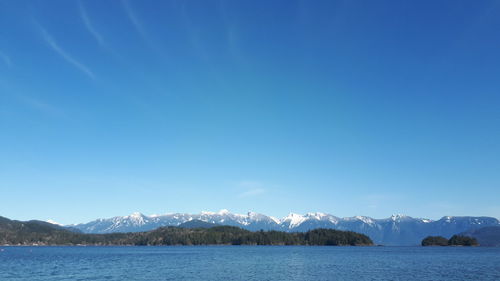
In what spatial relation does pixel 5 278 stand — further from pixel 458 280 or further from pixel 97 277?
pixel 458 280

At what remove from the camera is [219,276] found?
78875mm

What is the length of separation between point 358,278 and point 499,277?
27017 mm

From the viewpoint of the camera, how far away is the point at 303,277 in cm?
7850

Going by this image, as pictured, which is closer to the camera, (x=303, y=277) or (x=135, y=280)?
(x=135, y=280)

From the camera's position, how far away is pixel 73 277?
80.1 m

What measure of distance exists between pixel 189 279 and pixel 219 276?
6.94 m

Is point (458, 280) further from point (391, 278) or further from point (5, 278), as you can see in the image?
point (5, 278)

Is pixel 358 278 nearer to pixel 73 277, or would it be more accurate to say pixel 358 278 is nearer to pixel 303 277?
pixel 303 277

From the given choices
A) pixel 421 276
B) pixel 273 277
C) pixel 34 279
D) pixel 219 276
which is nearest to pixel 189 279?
pixel 219 276

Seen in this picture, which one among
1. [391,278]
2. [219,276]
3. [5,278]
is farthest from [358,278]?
[5,278]

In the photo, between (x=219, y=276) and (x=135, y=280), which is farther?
(x=219, y=276)

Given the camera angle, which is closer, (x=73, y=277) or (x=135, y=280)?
(x=135, y=280)

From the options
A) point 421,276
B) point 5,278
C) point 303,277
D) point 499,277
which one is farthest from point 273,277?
point 5,278

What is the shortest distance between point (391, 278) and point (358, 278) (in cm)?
610
